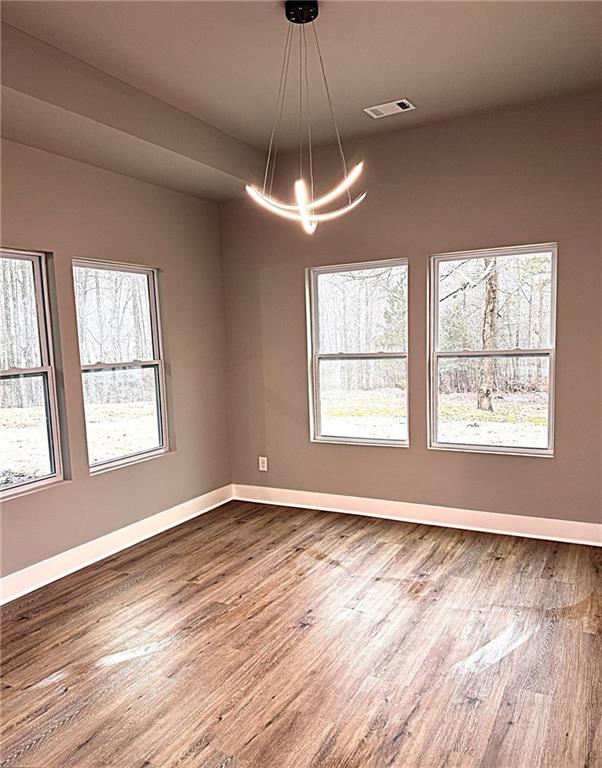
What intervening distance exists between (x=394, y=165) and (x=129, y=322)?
7.59 ft

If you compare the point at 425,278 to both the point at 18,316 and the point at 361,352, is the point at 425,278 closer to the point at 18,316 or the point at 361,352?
the point at 361,352

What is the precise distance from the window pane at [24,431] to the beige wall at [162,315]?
137mm

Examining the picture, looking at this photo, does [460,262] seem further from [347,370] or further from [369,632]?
[369,632]

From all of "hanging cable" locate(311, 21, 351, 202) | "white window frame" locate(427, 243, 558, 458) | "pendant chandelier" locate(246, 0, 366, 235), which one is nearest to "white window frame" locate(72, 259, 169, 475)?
"pendant chandelier" locate(246, 0, 366, 235)

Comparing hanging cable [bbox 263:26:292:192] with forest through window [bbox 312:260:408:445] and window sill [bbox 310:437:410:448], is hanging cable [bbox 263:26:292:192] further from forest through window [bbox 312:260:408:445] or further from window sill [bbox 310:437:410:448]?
window sill [bbox 310:437:410:448]

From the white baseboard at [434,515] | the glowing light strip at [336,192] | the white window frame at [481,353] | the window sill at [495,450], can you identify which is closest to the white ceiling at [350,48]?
the glowing light strip at [336,192]

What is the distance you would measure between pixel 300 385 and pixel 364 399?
57 centimetres

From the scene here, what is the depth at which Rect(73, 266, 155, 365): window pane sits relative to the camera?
3.89 meters

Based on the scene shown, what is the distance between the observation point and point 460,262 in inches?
165

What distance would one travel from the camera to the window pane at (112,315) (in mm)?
3889

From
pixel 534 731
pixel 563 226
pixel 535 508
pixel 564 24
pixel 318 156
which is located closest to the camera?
pixel 534 731

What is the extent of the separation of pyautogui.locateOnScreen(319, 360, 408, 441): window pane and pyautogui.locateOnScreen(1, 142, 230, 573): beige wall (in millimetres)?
1019

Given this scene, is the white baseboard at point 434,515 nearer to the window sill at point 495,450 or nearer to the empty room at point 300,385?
the empty room at point 300,385

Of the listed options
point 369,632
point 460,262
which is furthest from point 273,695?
point 460,262
